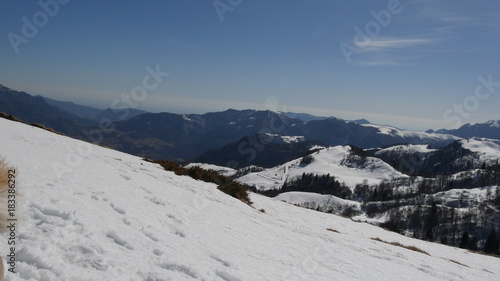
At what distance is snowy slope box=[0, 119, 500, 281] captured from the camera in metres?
4.60

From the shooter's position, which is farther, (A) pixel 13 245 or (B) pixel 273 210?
(B) pixel 273 210

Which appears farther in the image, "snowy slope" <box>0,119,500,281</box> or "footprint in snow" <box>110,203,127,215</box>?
"footprint in snow" <box>110,203,127,215</box>

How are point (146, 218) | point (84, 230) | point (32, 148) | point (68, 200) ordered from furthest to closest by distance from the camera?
point (32, 148), point (146, 218), point (68, 200), point (84, 230)

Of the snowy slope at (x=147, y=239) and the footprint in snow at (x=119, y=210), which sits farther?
the footprint in snow at (x=119, y=210)

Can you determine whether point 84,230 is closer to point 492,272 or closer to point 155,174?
point 155,174

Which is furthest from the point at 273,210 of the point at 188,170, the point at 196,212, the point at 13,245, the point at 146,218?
the point at 13,245

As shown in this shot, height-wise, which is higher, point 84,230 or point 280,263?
point 84,230

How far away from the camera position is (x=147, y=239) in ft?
20.5

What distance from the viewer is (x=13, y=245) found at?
423 centimetres

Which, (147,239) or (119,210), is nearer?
(147,239)

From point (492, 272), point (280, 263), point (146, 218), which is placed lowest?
point (492, 272)

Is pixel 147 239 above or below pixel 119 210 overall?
below

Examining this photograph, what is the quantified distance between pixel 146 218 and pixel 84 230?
224cm

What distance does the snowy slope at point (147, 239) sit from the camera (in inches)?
181
